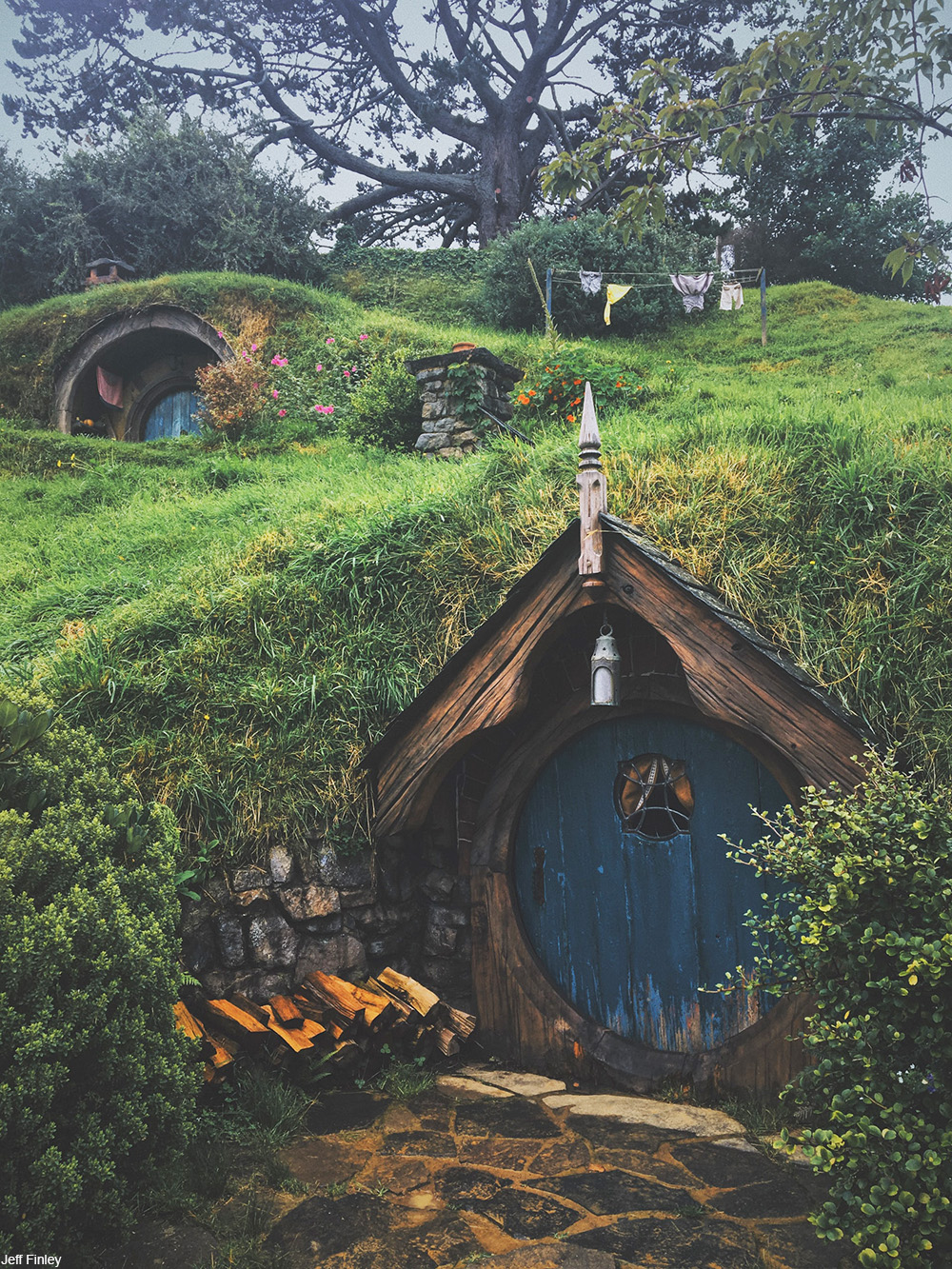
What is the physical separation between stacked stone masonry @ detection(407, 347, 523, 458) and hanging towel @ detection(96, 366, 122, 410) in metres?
7.97

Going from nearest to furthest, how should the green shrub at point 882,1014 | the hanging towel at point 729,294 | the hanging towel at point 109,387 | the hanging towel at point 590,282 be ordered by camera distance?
the green shrub at point 882,1014 < the hanging towel at point 109,387 < the hanging towel at point 590,282 < the hanging towel at point 729,294

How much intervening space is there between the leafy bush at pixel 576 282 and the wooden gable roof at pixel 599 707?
12607 mm

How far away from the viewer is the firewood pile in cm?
373

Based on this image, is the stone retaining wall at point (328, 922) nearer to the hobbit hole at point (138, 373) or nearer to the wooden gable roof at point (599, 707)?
the wooden gable roof at point (599, 707)

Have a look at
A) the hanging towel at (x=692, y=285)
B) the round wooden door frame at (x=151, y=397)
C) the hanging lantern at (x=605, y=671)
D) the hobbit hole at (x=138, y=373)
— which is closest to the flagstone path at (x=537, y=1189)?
the hanging lantern at (x=605, y=671)

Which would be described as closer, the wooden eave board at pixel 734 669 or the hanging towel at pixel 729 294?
the wooden eave board at pixel 734 669

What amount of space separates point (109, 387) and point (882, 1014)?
50.0ft

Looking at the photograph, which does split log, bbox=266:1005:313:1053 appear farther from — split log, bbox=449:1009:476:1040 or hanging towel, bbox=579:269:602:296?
hanging towel, bbox=579:269:602:296

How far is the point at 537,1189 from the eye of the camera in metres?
3.12

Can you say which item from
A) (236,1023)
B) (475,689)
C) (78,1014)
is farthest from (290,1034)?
(475,689)

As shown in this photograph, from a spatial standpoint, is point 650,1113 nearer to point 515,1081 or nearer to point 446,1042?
point 515,1081

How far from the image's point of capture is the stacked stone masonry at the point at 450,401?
8438 millimetres

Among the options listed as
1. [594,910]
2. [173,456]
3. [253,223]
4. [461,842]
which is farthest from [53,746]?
[253,223]

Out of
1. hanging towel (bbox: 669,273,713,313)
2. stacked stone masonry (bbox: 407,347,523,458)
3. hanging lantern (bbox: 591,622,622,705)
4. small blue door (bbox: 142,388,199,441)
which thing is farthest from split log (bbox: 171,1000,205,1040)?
hanging towel (bbox: 669,273,713,313)
